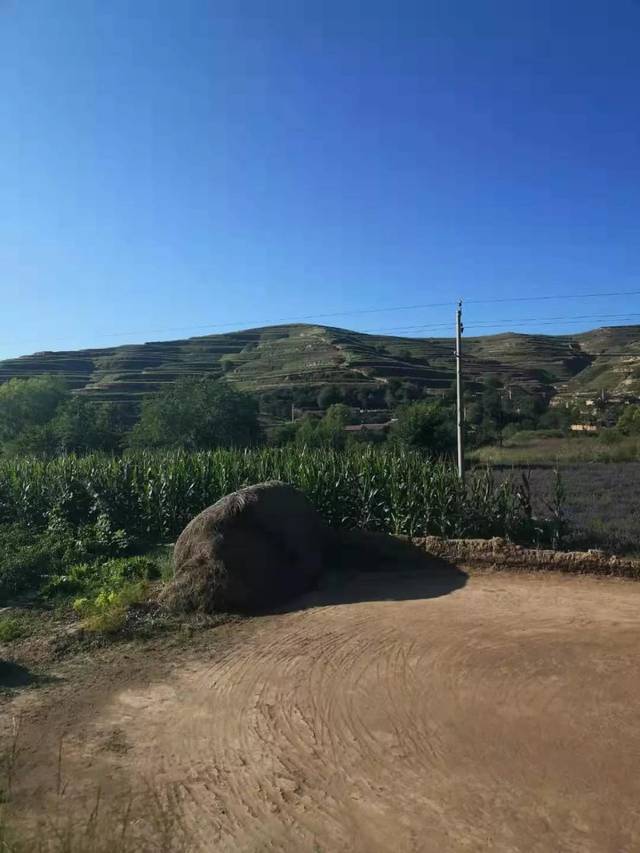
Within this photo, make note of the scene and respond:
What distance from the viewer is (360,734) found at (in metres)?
5.59

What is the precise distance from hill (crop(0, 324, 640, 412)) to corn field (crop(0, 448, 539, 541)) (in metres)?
29.9

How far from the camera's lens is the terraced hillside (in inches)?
2088

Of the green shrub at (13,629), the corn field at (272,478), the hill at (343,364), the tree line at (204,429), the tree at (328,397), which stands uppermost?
the hill at (343,364)

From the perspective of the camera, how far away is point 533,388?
5131cm

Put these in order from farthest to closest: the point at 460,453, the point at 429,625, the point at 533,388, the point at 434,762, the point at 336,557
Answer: the point at 533,388 < the point at 460,453 < the point at 336,557 < the point at 429,625 < the point at 434,762

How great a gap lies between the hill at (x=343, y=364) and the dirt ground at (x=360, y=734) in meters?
36.6

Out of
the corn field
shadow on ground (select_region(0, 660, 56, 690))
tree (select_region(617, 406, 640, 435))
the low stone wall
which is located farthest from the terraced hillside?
shadow on ground (select_region(0, 660, 56, 690))

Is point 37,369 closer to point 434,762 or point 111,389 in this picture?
point 111,389

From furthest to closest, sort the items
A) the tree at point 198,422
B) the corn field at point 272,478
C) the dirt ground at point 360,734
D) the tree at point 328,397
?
the tree at point 328,397 → the tree at point 198,422 → the corn field at point 272,478 → the dirt ground at point 360,734

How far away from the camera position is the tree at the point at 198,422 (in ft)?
91.2

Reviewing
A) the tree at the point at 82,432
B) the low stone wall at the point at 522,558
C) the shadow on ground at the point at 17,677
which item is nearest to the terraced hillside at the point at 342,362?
the tree at the point at 82,432

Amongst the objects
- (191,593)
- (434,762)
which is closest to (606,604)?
(434,762)

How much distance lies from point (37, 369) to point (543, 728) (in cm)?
6837

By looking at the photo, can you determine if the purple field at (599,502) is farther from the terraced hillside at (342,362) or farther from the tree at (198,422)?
the terraced hillside at (342,362)
